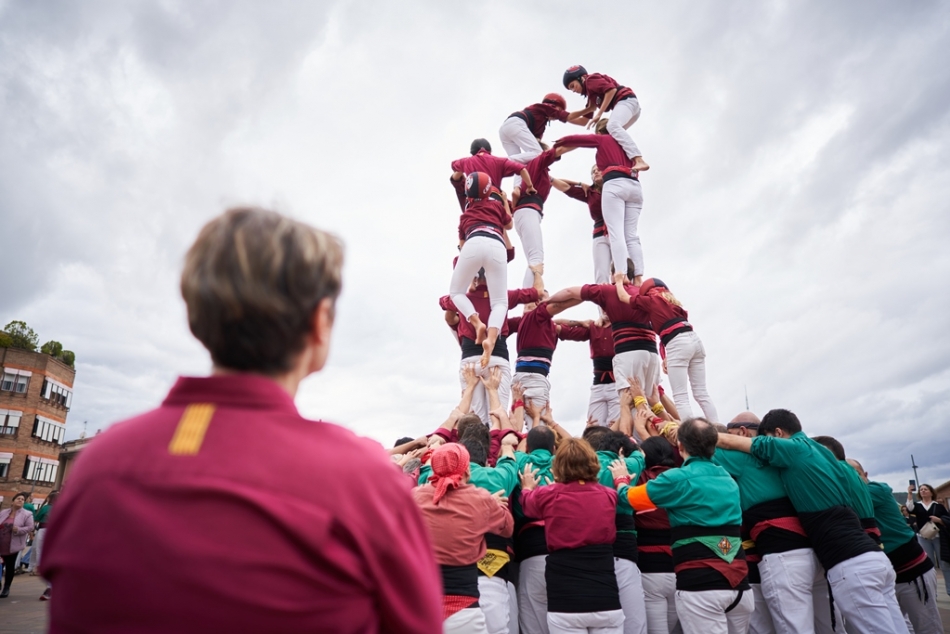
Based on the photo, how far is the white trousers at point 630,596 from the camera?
4.73m

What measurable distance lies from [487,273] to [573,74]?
5.30m

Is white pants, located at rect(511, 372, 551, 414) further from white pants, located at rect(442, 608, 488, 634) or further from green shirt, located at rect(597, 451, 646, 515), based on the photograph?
white pants, located at rect(442, 608, 488, 634)

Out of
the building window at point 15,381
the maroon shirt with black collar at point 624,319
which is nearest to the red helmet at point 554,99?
the maroon shirt with black collar at point 624,319

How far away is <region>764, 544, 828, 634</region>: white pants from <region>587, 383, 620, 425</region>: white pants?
4901 mm

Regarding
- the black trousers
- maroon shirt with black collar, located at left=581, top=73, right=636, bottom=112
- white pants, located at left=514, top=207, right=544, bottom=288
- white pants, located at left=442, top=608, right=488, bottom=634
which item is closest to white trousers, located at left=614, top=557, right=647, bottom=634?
white pants, located at left=442, top=608, right=488, bottom=634

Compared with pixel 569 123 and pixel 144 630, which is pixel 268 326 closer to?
pixel 144 630

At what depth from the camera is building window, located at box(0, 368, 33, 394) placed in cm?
4122

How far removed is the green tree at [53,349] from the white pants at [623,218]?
48831mm

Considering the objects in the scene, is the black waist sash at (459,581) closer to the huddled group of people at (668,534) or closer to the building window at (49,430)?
the huddled group of people at (668,534)

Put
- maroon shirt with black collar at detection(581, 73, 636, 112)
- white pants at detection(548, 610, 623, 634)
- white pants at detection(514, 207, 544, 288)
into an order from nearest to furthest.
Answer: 1. white pants at detection(548, 610, 623, 634)
2. white pants at detection(514, 207, 544, 288)
3. maroon shirt with black collar at detection(581, 73, 636, 112)

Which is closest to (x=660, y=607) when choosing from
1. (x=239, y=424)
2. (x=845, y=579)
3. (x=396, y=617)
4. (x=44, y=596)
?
(x=845, y=579)

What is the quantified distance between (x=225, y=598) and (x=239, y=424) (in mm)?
301

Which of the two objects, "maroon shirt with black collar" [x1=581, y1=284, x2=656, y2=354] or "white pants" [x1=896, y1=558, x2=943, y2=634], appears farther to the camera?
"maroon shirt with black collar" [x1=581, y1=284, x2=656, y2=354]

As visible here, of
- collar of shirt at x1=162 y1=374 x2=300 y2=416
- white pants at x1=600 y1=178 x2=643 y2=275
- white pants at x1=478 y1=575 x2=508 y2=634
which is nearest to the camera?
collar of shirt at x1=162 y1=374 x2=300 y2=416
